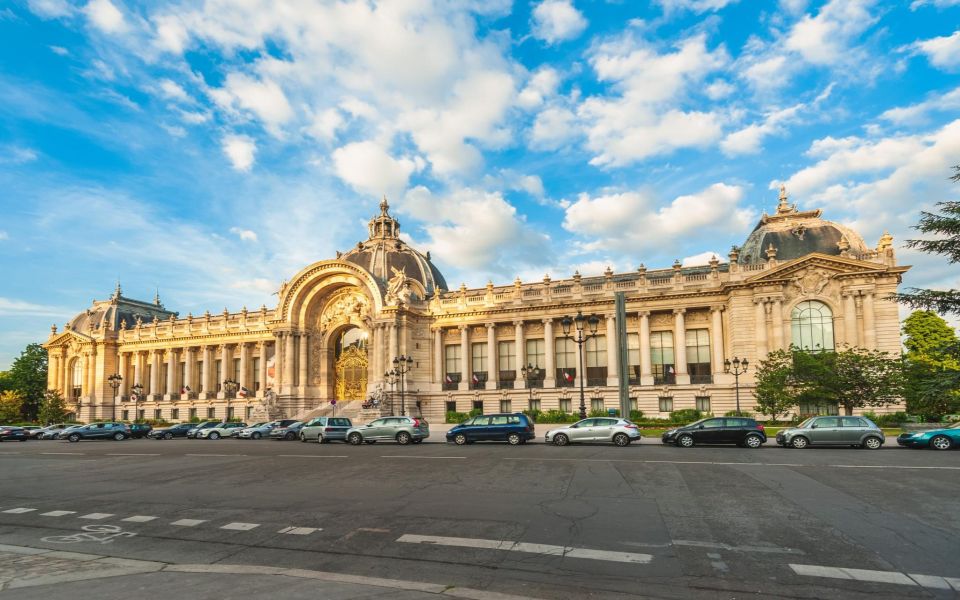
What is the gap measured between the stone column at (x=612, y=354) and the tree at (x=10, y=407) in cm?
7202

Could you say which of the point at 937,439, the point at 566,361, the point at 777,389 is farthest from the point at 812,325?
the point at 937,439

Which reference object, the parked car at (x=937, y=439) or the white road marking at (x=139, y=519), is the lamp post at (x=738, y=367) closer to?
the parked car at (x=937, y=439)

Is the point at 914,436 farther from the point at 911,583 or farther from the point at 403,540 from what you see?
the point at 403,540

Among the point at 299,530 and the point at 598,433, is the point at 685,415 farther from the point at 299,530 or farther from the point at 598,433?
the point at 299,530

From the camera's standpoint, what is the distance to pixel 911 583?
22.7 ft

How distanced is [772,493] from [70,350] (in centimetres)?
8851

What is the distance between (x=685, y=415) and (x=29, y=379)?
87.9 meters

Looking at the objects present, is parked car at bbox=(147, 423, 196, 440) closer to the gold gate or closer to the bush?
the gold gate

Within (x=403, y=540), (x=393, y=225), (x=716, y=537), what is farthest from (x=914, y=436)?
(x=393, y=225)

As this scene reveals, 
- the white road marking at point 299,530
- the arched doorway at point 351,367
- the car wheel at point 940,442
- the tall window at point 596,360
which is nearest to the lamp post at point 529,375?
the tall window at point 596,360

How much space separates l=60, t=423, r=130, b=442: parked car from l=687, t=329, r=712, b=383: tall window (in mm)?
46533

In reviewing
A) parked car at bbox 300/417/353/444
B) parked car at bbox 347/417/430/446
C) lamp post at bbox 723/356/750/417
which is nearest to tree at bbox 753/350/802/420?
lamp post at bbox 723/356/750/417

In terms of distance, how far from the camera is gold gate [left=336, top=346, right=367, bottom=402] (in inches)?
2304

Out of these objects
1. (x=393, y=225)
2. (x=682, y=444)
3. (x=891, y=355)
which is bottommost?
(x=682, y=444)
